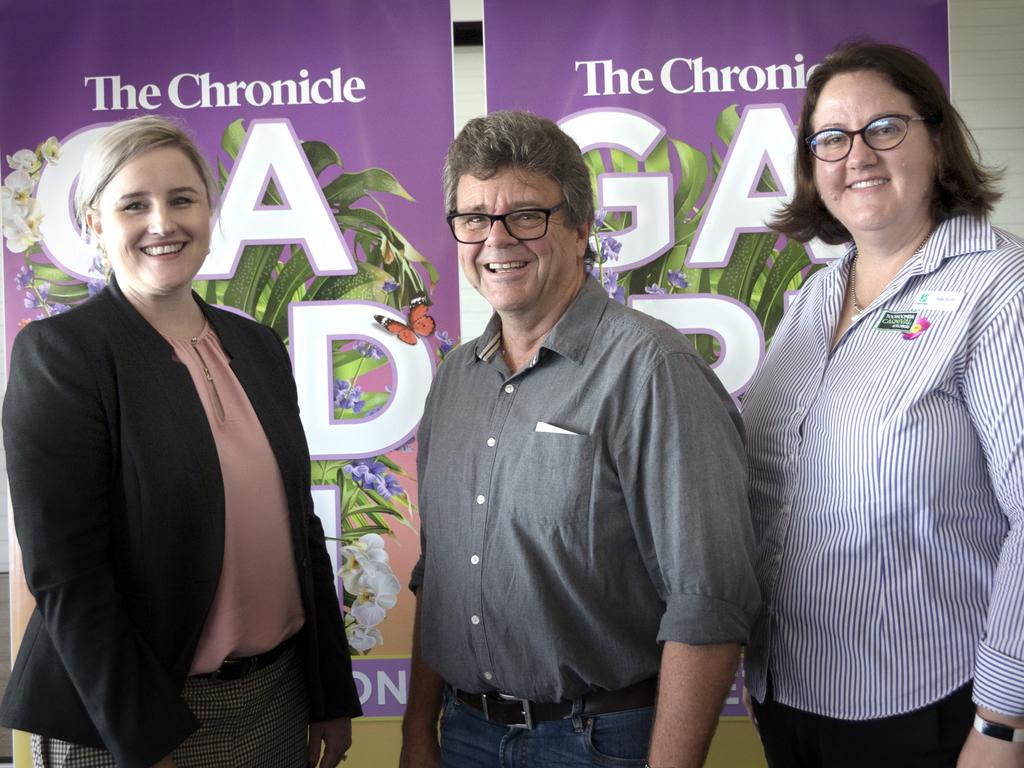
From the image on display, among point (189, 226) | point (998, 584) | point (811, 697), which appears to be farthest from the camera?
point (189, 226)

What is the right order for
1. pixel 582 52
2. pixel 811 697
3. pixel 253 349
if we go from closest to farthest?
pixel 811 697
pixel 253 349
pixel 582 52

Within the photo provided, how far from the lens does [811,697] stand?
185cm

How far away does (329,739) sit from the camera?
7.40ft

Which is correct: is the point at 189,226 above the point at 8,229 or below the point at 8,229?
below

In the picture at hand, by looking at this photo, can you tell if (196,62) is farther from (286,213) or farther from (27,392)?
(27,392)

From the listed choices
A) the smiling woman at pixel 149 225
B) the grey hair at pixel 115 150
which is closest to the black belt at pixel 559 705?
the smiling woman at pixel 149 225

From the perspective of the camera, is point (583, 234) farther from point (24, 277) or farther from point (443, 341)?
point (24, 277)

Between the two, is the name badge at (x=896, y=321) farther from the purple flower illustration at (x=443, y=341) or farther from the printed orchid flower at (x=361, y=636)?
the printed orchid flower at (x=361, y=636)

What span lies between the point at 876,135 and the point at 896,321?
381 mm

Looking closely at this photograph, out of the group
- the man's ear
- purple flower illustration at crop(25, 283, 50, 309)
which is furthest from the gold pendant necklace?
purple flower illustration at crop(25, 283, 50, 309)

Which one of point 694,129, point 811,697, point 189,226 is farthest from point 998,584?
point 694,129

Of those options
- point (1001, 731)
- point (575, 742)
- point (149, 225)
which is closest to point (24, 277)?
point (149, 225)

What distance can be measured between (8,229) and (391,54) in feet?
5.13

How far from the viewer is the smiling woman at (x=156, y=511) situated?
5.62 feet
